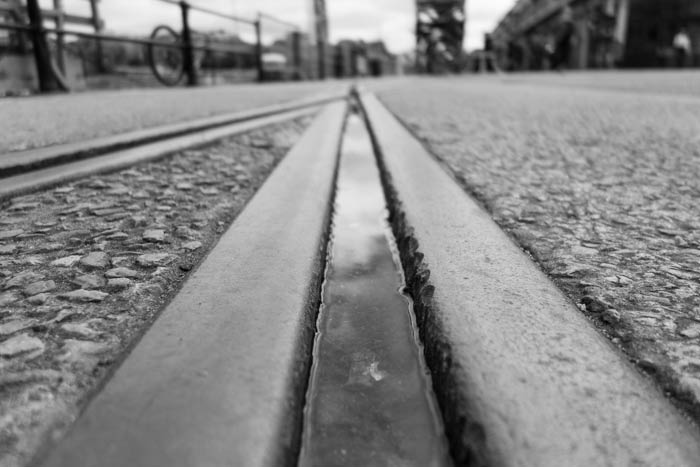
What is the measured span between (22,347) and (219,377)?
0.27m

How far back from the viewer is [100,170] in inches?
62.9

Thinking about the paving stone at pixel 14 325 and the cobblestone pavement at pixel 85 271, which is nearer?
the cobblestone pavement at pixel 85 271

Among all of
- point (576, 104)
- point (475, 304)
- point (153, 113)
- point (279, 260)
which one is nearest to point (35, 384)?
point (279, 260)

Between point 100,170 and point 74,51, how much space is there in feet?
26.7

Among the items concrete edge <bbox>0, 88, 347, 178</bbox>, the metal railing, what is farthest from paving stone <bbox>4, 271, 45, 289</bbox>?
the metal railing

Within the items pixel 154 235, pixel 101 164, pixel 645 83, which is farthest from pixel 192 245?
pixel 645 83

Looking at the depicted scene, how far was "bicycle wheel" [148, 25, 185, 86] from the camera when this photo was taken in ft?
26.5

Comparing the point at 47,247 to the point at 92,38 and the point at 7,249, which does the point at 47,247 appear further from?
the point at 92,38

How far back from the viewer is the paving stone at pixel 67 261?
89cm

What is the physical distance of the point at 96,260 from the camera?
Answer: 914 millimetres

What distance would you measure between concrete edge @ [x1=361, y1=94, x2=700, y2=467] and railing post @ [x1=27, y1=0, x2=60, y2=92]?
20.8ft

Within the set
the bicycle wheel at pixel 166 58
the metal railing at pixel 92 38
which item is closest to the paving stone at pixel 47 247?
the metal railing at pixel 92 38

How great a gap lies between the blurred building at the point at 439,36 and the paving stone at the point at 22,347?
31.7 meters

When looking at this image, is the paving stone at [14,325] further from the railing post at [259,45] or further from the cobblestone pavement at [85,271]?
the railing post at [259,45]
